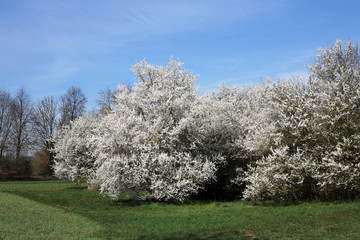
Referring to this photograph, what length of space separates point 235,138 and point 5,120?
1793 inches

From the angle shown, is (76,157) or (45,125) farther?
(45,125)

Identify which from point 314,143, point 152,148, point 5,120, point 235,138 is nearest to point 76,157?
point 152,148

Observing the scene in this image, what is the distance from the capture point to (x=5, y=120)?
5256cm

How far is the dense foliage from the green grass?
1198 mm

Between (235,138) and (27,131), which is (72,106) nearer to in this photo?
(27,131)

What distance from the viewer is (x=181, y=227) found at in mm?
10711

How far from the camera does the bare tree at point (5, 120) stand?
166 feet

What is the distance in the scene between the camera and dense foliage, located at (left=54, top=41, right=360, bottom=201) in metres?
14.5

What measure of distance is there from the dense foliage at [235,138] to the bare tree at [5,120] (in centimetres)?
3993

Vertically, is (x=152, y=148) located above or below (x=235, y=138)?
below

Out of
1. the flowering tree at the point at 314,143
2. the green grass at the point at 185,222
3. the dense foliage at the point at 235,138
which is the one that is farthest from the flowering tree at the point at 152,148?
the flowering tree at the point at 314,143

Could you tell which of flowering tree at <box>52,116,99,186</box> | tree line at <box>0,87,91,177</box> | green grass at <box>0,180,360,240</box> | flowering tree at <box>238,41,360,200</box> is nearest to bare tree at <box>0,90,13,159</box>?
tree line at <box>0,87,91,177</box>

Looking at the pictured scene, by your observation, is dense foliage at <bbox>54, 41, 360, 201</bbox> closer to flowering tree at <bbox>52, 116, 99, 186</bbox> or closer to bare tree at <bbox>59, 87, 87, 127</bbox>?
flowering tree at <bbox>52, 116, 99, 186</bbox>

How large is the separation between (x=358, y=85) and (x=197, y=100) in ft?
26.1
